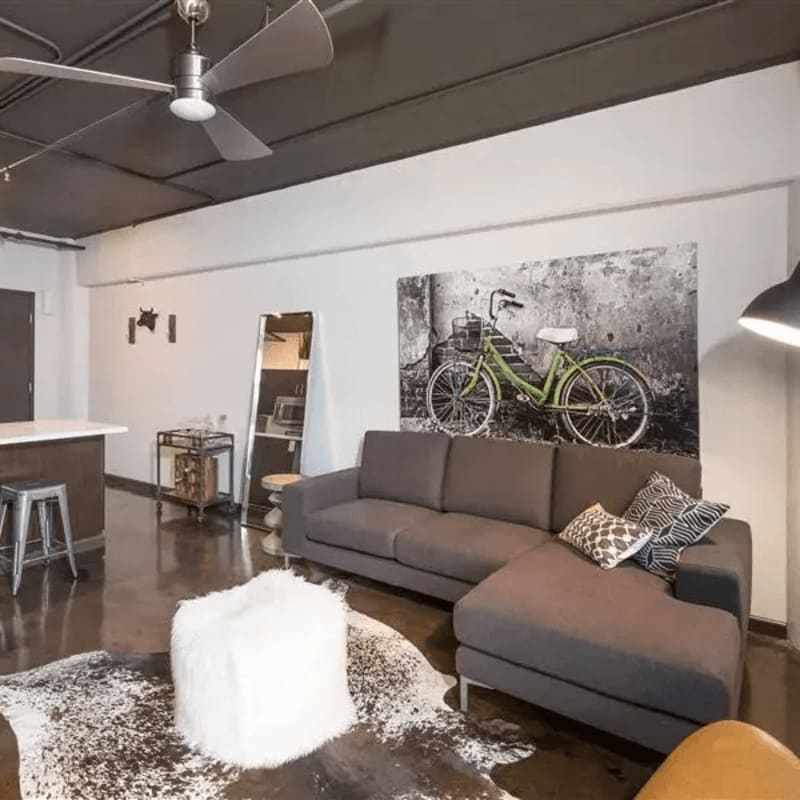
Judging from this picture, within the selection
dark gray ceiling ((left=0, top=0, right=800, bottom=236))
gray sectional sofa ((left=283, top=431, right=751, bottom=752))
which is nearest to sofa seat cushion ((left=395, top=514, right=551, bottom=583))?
gray sectional sofa ((left=283, top=431, right=751, bottom=752))

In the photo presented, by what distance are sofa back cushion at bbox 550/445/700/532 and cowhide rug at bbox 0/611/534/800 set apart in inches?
47.8

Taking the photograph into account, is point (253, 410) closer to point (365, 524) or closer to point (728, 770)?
point (365, 524)

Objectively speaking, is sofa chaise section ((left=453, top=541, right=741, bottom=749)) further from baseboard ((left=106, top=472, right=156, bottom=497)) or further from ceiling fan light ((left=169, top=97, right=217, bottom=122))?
baseboard ((left=106, top=472, right=156, bottom=497))

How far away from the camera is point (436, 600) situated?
11.1ft

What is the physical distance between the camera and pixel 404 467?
3875 millimetres

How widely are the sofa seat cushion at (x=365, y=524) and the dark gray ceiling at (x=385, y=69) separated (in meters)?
2.40

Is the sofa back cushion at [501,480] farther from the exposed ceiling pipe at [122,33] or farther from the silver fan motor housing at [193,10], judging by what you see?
the exposed ceiling pipe at [122,33]

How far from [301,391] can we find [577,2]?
3305 mm

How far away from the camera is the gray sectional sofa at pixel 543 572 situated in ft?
6.19

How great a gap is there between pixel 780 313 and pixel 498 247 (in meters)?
1.98

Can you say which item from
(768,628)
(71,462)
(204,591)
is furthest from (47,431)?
(768,628)

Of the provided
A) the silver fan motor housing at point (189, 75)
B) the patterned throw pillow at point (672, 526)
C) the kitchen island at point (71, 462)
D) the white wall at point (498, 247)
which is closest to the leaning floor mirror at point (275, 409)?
the white wall at point (498, 247)

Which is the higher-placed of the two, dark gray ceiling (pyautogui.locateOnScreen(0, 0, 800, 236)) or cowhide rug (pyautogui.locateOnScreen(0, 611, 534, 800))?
dark gray ceiling (pyautogui.locateOnScreen(0, 0, 800, 236))

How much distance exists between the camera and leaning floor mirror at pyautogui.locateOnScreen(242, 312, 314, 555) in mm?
4773
